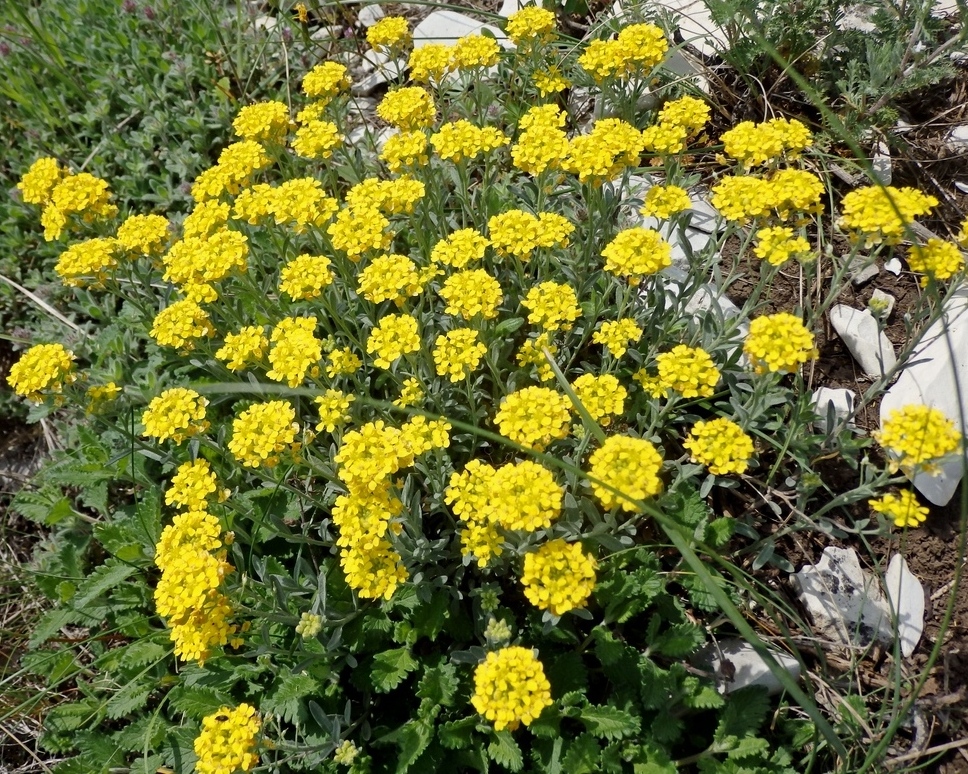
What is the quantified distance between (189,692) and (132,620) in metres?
0.60

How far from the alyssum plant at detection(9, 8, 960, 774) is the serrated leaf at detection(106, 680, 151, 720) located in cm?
2

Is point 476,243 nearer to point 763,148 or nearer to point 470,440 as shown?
point 470,440

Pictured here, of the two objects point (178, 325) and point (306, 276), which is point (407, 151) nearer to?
point (306, 276)

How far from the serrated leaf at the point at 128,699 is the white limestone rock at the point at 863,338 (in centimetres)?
366

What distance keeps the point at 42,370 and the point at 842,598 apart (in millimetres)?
3525

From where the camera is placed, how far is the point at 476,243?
3.08 metres

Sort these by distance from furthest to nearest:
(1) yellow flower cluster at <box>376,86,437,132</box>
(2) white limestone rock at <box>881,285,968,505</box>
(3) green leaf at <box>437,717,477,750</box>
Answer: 1. (1) yellow flower cluster at <box>376,86,437,132</box>
2. (2) white limestone rock at <box>881,285,968,505</box>
3. (3) green leaf at <box>437,717,477,750</box>

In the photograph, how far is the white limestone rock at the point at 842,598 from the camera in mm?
2969

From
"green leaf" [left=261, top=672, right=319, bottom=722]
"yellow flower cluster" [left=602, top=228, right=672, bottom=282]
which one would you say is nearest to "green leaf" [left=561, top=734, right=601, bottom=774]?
"green leaf" [left=261, top=672, right=319, bottom=722]

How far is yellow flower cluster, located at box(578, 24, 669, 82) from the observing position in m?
3.28

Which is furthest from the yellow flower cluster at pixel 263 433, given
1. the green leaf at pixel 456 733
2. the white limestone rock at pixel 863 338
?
the white limestone rock at pixel 863 338

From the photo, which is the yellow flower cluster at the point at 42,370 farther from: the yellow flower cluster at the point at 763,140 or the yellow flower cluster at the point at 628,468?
the yellow flower cluster at the point at 763,140

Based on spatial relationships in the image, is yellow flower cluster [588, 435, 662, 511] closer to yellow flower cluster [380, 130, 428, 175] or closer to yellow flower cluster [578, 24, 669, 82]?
yellow flower cluster [380, 130, 428, 175]

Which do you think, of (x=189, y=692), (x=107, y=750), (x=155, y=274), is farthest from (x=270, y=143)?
(x=107, y=750)
